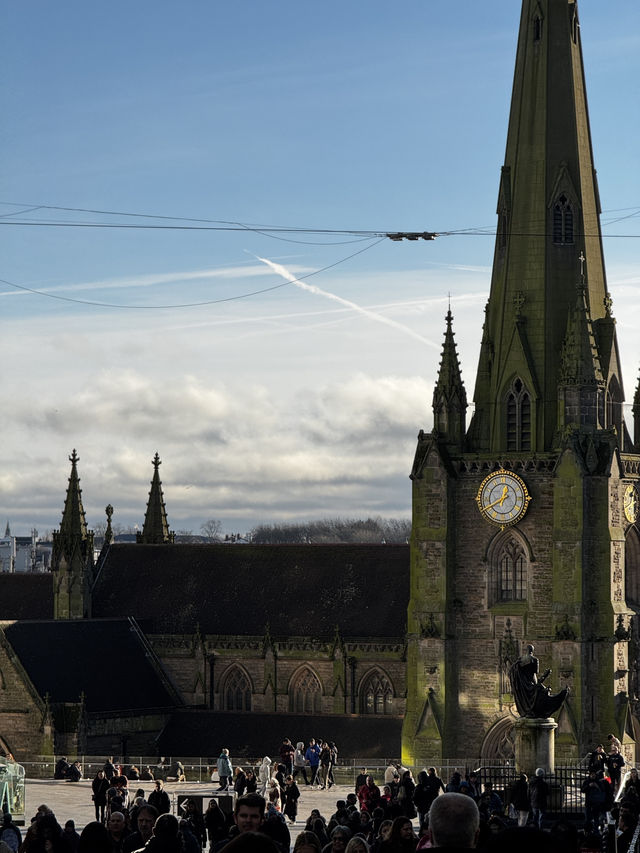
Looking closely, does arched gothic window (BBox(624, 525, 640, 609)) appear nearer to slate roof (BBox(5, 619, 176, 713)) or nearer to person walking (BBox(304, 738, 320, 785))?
person walking (BBox(304, 738, 320, 785))

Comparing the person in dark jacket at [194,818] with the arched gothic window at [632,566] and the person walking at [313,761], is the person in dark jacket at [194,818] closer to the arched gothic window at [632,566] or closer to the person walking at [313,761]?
the person walking at [313,761]

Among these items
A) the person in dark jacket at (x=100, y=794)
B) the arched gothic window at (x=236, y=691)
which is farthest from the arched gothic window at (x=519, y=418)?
the person in dark jacket at (x=100, y=794)

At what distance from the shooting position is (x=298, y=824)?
43500 mm

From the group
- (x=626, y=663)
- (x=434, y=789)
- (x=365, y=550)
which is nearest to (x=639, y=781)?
(x=434, y=789)

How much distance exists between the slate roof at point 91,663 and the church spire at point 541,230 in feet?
62.8

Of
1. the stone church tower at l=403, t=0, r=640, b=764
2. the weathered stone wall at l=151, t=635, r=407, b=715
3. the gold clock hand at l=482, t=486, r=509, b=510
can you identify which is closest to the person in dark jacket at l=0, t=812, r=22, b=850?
the stone church tower at l=403, t=0, r=640, b=764

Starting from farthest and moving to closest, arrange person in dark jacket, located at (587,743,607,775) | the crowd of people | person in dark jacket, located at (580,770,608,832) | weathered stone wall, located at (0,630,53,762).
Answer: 1. weathered stone wall, located at (0,630,53,762)
2. person in dark jacket, located at (587,743,607,775)
3. person in dark jacket, located at (580,770,608,832)
4. the crowd of people

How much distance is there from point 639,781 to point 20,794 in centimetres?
1538

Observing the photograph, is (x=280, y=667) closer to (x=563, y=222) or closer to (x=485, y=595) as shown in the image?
(x=485, y=595)

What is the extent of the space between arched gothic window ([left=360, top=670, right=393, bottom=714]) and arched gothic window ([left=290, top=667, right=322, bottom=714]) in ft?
7.27

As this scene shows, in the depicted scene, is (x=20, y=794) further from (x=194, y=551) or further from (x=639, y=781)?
(x=194, y=551)

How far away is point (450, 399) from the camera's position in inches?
2680

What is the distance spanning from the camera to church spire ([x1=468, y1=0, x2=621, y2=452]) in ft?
220

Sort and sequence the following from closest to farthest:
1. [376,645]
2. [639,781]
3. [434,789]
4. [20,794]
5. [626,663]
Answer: [639,781] < [434,789] < [20,794] < [626,663] < [376,645]
